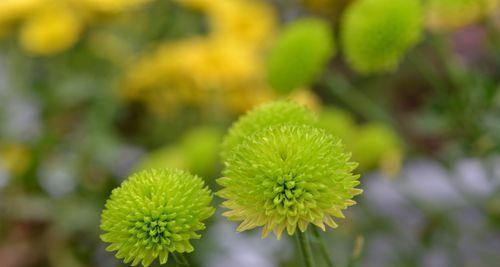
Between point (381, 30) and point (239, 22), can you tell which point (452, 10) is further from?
point (239, 22)

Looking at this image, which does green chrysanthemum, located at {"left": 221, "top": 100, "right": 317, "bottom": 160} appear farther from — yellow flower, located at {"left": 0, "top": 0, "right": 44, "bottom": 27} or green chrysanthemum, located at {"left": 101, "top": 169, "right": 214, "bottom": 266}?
yellow flower, located at {"left": 0, "top": 0, "right": 44, "bottom": 27}

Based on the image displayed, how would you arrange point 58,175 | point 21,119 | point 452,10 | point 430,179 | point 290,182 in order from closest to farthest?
point 290,182 < point 452,10 < point 58,175 < point 21,119 < point 430,179

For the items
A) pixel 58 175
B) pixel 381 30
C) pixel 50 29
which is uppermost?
pixel 50 29

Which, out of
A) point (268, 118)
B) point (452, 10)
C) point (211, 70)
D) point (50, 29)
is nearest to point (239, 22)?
point (211, 70)

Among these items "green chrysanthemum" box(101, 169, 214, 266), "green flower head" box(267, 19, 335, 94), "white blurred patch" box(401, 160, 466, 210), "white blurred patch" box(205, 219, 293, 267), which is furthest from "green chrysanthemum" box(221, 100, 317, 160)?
"white blurred patch" box(401, 160, 466, 210)

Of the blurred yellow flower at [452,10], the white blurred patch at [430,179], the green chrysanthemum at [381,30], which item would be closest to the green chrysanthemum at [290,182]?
the green chrysanthemum at [381,30]

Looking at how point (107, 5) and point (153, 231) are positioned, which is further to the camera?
point (107, 5)

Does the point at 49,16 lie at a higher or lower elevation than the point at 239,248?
higher

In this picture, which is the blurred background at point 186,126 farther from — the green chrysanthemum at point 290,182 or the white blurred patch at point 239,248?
the green chrysanthemum at point 290,182

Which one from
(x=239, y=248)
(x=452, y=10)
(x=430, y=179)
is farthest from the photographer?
(x=430, y=179)
